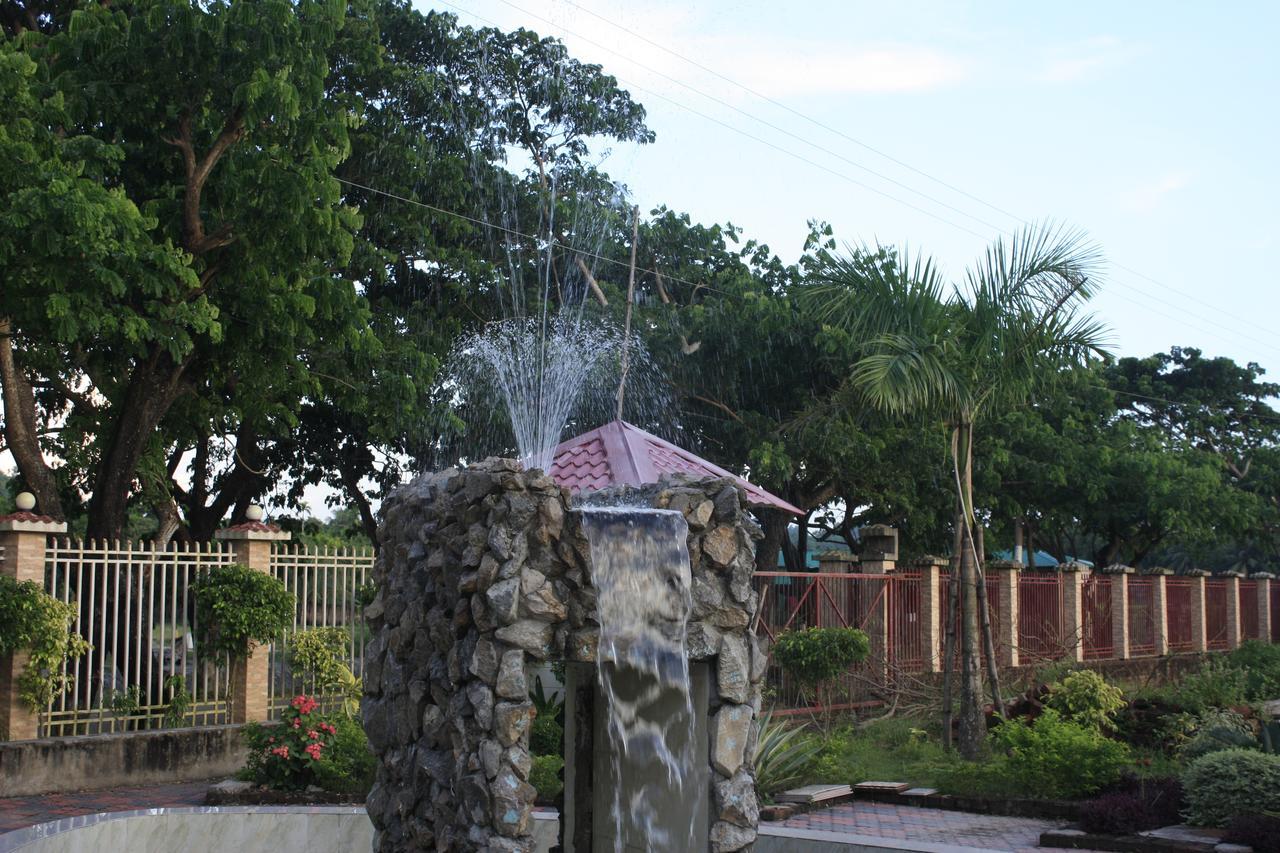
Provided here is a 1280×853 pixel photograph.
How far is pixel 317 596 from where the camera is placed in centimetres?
1480

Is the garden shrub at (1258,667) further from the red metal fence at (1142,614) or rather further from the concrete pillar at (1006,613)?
the concrete pillar at (1006,613)

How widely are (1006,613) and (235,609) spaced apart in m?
11.7

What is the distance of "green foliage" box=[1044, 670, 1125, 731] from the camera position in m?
12.7

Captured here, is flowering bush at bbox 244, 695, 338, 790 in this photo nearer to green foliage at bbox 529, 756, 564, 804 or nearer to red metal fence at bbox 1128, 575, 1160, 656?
green foliage at bbox 529, 756, 564, 804

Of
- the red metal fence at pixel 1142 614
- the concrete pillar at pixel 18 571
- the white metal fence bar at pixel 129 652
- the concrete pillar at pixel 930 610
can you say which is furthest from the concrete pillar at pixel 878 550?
the concrete pillar at pixel 18 571

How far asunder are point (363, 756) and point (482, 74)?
14192 mm

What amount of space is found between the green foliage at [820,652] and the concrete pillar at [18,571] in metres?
8.03

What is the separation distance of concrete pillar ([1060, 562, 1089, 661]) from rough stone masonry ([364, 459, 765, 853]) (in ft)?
53.0

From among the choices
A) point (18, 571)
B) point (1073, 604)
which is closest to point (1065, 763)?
point (18, 571)

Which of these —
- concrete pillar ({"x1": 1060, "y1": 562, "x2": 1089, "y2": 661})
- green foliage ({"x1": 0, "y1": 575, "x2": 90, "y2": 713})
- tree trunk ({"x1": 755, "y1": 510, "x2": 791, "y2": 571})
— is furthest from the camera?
tree trunk ({"x1": 755, "y1": 510, "x2": 791, "y2": 571})

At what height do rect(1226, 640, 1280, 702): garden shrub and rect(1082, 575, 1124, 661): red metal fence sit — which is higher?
rect(1082, 575, 1124, 661): red metal fence

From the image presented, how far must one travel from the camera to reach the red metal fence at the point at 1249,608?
99.9 feet

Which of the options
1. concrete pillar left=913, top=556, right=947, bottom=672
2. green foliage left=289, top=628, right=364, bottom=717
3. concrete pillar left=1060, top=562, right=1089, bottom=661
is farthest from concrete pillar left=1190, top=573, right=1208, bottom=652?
green foliage left=289, top=628, right=364, bottom=717

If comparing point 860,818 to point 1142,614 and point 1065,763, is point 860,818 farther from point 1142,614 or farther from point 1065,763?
point 1142,614
